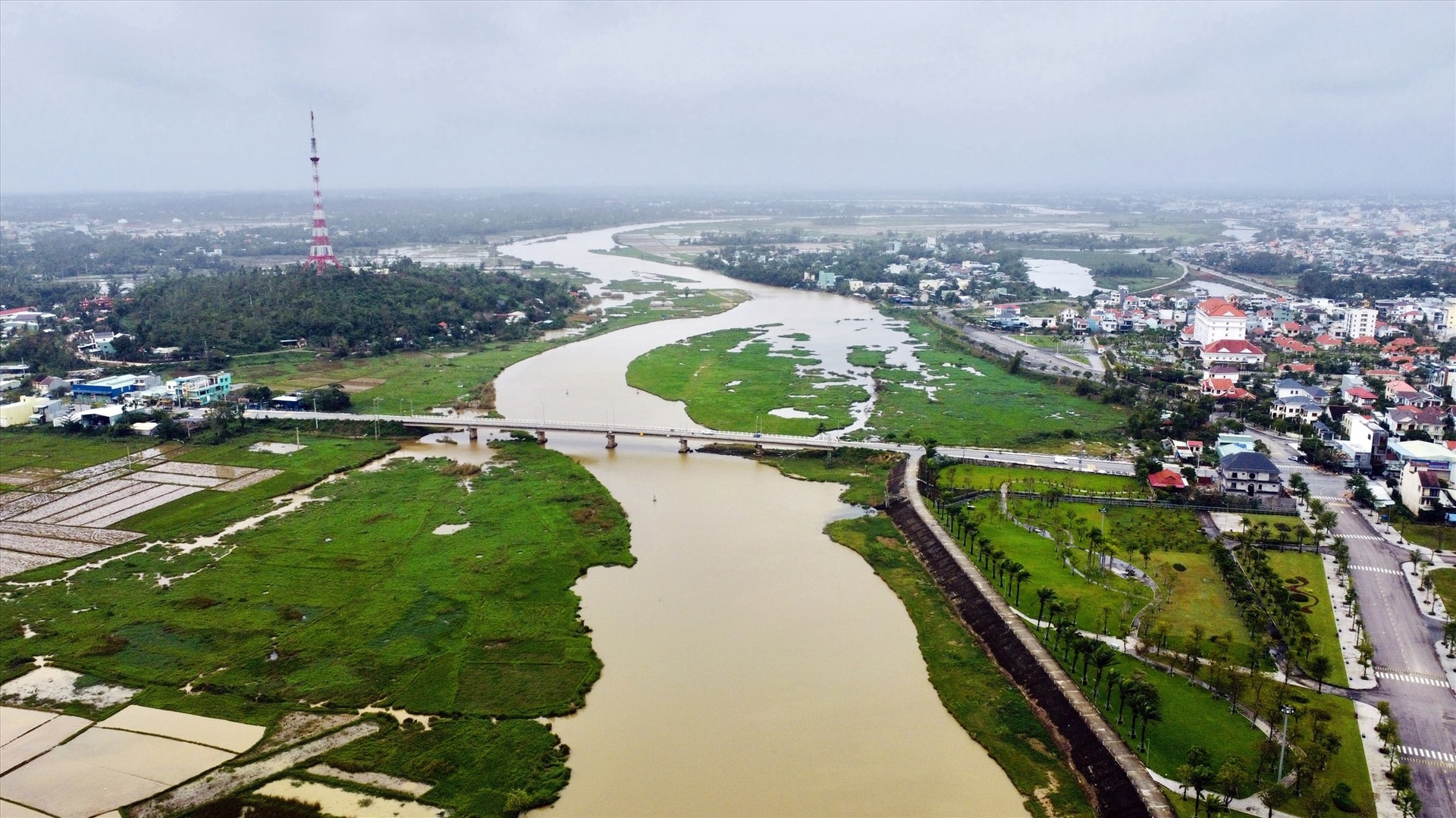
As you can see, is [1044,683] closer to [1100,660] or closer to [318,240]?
[1100,660]

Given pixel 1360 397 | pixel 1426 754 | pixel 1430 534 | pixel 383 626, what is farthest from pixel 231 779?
pixel 1360 397

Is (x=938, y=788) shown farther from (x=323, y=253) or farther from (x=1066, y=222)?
(x=1066, y=222)

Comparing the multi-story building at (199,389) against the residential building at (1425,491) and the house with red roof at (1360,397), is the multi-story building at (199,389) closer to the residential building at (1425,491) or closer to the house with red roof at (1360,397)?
the residential building at (1425,491)

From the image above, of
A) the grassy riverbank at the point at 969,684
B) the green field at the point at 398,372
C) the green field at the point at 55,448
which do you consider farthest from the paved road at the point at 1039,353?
the green field at the point at 55,448

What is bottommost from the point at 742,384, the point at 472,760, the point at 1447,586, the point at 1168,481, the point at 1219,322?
the point at 472,760

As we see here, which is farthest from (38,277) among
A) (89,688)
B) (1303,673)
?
(1303,673)
